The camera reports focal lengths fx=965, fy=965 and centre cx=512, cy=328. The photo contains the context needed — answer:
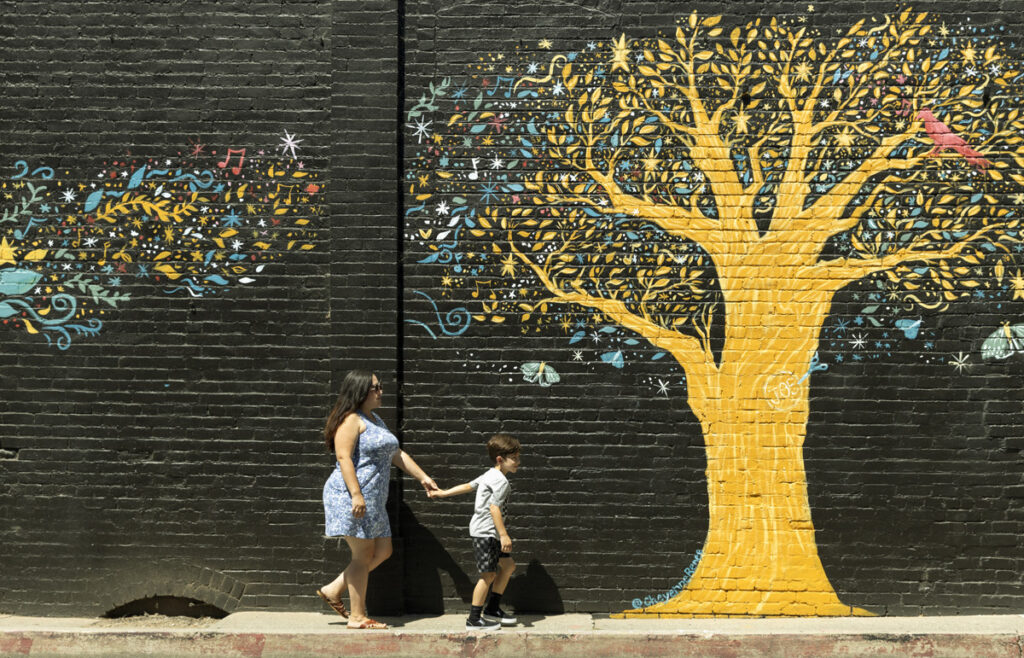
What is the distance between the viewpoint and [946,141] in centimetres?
691

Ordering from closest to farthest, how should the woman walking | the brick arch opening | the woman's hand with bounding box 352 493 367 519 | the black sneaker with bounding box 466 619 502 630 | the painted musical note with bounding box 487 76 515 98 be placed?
the woman's hand with bounding box 352 493 367 519, the woman walking, the black sneaker with bounding box 466 619 502 630, the brick arch opening, the painted musical note with bounding box 487 76 515 98

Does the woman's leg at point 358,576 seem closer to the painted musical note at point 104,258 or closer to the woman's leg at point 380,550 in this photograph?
the woman's leg at point 380,550

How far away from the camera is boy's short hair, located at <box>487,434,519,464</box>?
20.6 feet

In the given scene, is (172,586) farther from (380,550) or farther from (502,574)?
(502,574)

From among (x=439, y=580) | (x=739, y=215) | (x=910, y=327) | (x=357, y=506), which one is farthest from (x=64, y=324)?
(x=910, y=327)

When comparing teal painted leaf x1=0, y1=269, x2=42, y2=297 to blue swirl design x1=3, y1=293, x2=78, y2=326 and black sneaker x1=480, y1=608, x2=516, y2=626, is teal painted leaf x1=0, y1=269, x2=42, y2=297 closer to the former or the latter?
blue swirl design x1=3, y1=293, x2=78, y2=326

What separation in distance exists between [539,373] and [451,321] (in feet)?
2.43

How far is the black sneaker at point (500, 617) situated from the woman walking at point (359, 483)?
2.34 ft

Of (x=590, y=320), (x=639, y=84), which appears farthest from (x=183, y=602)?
(x=639, y=84)

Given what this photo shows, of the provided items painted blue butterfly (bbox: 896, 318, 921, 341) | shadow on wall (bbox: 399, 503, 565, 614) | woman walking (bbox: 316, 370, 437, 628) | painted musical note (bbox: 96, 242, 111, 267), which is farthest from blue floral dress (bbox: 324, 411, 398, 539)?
painted blue butterfly (bbox: 896, 318, 921, 341)

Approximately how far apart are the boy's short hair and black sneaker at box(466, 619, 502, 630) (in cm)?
109

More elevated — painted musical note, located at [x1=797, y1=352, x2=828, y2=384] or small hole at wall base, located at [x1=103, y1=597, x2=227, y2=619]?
painted musical note, located at [x1=797, y1=352, x2=828, y2=384]

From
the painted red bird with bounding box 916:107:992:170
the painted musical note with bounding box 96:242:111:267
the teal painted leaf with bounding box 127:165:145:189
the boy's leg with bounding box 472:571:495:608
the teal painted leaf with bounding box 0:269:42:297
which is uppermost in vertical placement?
the painted red bird with bounding box 916:107:992:170

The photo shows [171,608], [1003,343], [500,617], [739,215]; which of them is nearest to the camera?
[500,617]
